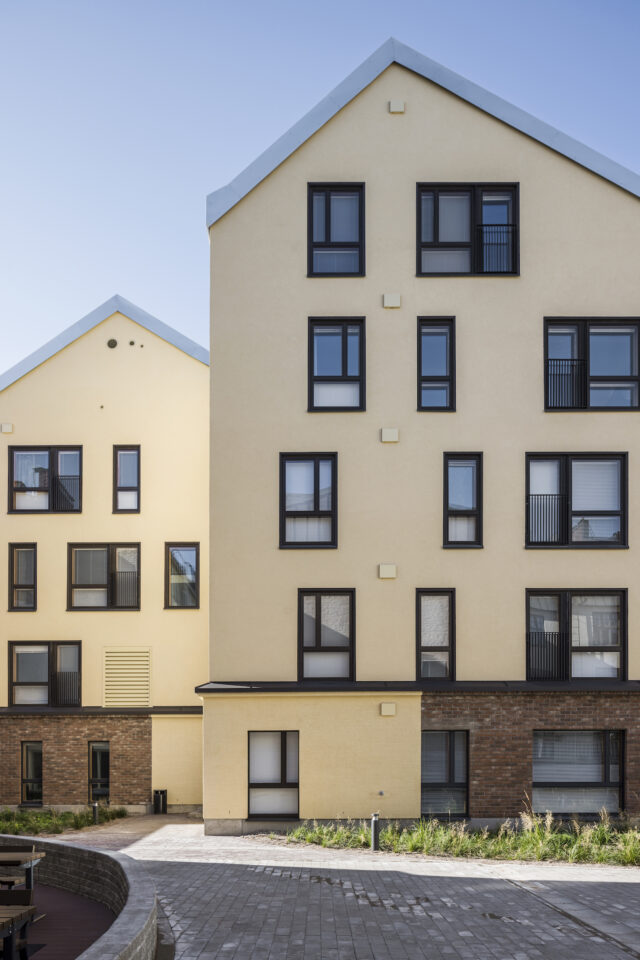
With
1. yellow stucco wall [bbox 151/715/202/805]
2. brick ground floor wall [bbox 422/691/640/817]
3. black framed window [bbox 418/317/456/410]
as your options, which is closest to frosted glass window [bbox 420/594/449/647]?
brick ground floor wall [bbox 422/691/640/817]

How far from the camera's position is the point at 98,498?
19.3 meters

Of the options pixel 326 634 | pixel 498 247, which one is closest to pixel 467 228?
pixel 498 247

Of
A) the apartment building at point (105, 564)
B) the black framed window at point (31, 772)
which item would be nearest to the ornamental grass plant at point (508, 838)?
the apartment building at point (105, 564)

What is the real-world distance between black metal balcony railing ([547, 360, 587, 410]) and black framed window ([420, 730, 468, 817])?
6745mm

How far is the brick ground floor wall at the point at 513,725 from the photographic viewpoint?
14406 mm

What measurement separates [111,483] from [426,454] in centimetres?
856

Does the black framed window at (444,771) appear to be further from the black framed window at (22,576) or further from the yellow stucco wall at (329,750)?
the black framed window at (22,576)

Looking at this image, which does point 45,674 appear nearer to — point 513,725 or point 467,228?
point 513,725

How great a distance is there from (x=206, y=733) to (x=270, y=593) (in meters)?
2.91

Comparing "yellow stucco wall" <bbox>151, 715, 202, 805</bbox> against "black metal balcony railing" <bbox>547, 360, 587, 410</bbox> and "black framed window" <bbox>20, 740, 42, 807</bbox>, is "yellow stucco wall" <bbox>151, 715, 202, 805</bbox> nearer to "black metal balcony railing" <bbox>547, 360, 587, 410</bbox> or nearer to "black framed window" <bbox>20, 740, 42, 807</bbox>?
"black framed window" <bbox>20, 740, 42, 807</bbox>

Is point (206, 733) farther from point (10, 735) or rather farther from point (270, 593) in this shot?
point (10, 735)

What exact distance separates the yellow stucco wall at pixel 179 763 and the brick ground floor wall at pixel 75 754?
25cm

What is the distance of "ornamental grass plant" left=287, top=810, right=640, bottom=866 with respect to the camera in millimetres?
12414

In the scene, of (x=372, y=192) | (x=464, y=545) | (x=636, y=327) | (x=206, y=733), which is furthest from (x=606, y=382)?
(x=206, y=733)
